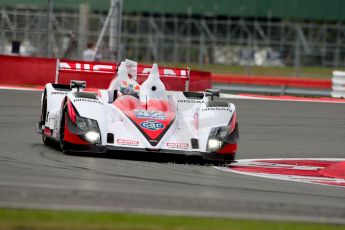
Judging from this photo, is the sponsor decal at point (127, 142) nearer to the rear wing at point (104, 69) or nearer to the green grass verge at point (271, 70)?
the rear wing at point (104, 69)

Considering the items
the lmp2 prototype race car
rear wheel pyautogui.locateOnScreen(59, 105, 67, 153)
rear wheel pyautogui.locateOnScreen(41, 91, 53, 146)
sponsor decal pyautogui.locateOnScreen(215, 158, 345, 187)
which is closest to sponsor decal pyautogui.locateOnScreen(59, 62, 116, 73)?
rear wheel pyautogui.locateOnScreen(41, 91, 53, 146)

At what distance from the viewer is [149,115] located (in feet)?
43.8

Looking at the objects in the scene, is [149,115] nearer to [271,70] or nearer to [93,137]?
[93,137]

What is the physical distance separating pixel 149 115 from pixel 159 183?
2.66 m

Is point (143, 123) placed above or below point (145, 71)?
below

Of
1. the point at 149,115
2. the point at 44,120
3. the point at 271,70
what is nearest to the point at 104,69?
the point at 44,120

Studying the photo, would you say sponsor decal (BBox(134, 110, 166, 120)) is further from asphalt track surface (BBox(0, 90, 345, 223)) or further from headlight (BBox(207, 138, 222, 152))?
headlight (BBox(207, 138, 222, 152))

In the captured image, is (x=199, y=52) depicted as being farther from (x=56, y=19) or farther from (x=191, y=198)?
(x=191, y=198)

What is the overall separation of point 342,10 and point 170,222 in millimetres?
40299

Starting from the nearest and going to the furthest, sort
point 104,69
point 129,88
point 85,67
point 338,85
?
point 129,88 < point 104,69 < point 85,67 < point 338,85

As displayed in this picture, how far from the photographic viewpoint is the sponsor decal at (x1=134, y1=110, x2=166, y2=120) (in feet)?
43.7

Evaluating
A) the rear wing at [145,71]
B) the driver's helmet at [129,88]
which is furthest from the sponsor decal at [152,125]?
the rear wing at [145,71]

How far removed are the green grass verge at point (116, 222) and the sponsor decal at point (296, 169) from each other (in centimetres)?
411

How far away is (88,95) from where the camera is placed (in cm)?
1377
